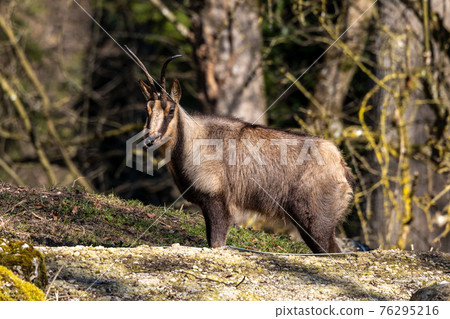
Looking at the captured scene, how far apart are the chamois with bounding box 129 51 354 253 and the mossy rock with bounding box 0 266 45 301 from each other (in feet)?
8.95

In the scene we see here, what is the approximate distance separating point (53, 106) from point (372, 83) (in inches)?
262

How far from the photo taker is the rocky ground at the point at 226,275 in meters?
4.78

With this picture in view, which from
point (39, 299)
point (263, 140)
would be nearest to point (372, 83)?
point (263, 140)

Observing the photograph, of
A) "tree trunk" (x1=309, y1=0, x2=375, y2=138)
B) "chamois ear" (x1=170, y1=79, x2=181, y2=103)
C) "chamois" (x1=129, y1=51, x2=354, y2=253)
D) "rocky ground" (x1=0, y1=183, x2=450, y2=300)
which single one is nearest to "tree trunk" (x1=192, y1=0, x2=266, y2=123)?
"tree trunk" (x1=309, y1=0, x2=375, y2=138)

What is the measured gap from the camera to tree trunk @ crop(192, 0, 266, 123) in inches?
457

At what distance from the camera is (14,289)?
163 inches

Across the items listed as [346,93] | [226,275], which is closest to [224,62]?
[346,93]

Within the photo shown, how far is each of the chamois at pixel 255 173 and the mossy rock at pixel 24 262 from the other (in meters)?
2.48

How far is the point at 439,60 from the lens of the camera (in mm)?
11047

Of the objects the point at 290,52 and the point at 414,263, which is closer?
the point at 414,263

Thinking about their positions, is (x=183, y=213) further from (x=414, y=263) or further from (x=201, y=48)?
(x=201, y=48)

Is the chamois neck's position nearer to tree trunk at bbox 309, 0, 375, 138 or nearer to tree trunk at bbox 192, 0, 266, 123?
tree trunk at bbox 192, 0, 266, 123

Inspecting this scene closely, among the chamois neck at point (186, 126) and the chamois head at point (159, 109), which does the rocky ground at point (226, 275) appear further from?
the chamois neck at point (186, 126)

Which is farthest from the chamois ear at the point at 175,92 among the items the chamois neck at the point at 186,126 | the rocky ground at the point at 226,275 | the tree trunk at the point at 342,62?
the tree trunk at the point at 342,62
